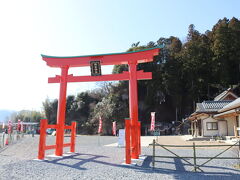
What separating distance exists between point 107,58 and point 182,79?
28836 mm

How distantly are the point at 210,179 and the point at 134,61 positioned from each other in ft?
17.8

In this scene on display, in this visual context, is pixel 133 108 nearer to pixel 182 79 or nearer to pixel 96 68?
pixel 96 68

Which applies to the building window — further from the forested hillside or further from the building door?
the forested hillside

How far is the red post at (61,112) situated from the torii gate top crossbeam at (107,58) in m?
0.37

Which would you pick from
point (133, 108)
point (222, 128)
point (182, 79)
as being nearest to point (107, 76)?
point (133, 108)

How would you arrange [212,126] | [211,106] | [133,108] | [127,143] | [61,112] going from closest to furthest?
[127,143] < [133,108] < [61,112] < [212,126] < [211,106]

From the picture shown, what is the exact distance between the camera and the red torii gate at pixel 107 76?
8.57 m

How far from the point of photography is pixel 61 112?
30.6 feet

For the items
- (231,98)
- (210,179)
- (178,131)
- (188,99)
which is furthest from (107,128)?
(210,179)

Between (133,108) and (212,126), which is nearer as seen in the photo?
(133,108)

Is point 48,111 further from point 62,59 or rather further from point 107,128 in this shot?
point 62,59

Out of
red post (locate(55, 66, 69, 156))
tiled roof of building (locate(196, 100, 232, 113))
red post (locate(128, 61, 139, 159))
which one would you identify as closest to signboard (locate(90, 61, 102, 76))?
red post (locate(55, 66, 69, 156))

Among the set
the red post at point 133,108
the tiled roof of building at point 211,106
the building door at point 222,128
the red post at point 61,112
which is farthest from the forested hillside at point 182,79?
the red post at point 133,108

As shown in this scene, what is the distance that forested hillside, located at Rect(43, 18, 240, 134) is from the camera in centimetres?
3219
